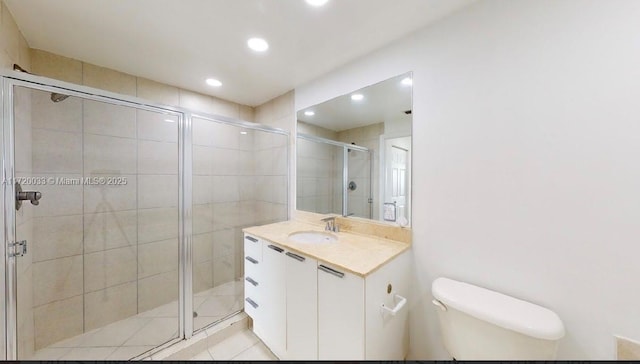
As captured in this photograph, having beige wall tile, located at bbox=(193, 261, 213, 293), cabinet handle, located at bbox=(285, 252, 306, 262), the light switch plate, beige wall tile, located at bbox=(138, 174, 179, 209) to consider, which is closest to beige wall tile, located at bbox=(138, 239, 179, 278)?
beige wall tile, located at bbox=(193, 261, 213, 293)

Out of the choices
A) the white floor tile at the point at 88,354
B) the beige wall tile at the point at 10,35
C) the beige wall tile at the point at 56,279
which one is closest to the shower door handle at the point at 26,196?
the beige wall tile at the point at 56,279

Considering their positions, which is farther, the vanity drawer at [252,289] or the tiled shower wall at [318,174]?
the tiled shower wall at [318,174]

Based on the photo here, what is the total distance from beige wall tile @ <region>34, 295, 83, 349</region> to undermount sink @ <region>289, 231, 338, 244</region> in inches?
68.6

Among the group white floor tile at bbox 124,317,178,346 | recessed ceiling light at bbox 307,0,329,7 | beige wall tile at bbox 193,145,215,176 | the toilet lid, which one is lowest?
white floor tile at bbox 124,317,178,346

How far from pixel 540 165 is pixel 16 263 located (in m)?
2.72

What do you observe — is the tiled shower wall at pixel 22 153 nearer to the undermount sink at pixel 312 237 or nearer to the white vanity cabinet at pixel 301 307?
the white vanity cabinet at pixel 301 307

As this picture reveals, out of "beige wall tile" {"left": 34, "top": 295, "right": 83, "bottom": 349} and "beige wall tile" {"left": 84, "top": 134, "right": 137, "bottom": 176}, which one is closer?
"beige wall tile" {"left": 34, "top": 295, "right": 83, "bottom": 349}

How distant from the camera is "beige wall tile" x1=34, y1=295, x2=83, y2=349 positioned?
1.56 meters

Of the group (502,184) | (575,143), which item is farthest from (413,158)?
(575,143)

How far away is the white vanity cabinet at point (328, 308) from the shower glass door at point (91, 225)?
0.86 meters

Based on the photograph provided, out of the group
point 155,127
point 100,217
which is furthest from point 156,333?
point 155,127

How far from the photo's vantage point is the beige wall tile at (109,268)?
182 cm

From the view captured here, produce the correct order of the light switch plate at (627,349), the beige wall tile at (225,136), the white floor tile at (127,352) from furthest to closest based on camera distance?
the beige wall tile at (225,136) < the white floor tile at (127,352) < the light switch plate at (627,349)

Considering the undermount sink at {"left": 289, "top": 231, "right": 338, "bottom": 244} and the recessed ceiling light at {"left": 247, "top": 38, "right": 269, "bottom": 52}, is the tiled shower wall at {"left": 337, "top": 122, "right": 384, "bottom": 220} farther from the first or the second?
the recessed ceiling light at {"left": 247, "top": 38, "right": 269, "bottom": 52}
